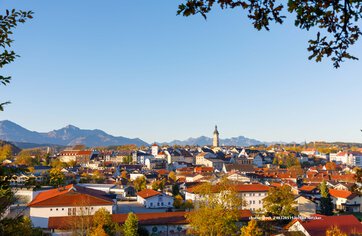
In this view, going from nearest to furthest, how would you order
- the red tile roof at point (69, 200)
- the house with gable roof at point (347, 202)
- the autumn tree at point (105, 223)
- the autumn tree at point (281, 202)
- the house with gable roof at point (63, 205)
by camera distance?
the autumn tree at point (105, 223) < the house with gable roof at point (63, 205) < the red tile roof at point (69, 200) < the autumn tree at point (281, 202) < the house with gable roof at point (347, 202)

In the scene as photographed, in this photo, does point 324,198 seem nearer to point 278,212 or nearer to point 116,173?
point 278,212

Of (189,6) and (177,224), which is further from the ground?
(189,6)

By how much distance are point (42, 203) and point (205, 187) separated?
457 inches

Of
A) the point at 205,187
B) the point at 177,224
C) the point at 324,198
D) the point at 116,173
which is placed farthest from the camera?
the point at 116,173

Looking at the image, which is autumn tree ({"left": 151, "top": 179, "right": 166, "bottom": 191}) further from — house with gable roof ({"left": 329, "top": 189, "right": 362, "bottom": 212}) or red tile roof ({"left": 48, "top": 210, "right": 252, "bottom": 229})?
house with gable roof ({"left": 329, "top": 189, "right": 362, "bottom": 212})

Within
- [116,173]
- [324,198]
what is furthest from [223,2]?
[116,173]

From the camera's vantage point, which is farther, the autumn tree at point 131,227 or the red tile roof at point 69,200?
the red tile roof at point 69,200

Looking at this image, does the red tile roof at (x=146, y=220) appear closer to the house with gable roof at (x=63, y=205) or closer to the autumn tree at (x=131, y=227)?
the house with gable roof at (x=63, y=205)

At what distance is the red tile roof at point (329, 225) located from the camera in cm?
2128

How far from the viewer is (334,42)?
2992mm

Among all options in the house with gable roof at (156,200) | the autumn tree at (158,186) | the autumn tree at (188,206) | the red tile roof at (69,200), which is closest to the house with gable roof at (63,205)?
the red tile roof at (69,200)

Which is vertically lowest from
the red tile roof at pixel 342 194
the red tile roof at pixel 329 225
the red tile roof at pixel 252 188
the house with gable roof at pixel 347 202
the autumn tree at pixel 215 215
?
the house with gable roof at pixel 347 202

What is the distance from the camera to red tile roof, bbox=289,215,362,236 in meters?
21.3

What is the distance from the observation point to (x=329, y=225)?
22.1 meters
